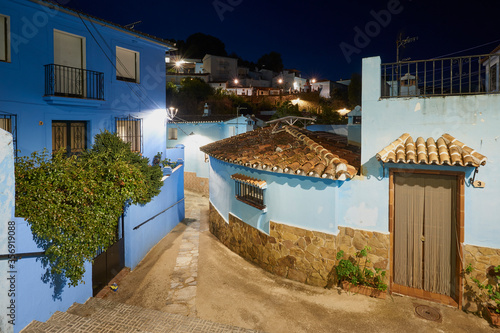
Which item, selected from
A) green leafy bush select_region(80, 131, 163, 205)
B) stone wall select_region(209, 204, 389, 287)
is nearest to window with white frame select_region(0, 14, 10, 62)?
green leafy bush select_region(80, 131, 163, 205)

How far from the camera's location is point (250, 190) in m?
10.2

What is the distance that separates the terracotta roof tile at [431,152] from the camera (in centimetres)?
624

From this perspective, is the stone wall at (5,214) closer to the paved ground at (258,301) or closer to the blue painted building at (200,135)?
the paved ground at (258,301)

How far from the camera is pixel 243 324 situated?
6555mm

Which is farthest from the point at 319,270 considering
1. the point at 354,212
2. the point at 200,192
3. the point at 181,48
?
the point at 181,48

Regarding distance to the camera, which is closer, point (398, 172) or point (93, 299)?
point (93, 299)

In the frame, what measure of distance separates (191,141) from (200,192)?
3971 millimetres

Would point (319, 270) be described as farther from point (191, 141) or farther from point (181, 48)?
point (181, 48)

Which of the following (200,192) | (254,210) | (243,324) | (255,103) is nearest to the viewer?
(243,324)

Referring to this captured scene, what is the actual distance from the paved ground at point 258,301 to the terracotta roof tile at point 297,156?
2939 mm

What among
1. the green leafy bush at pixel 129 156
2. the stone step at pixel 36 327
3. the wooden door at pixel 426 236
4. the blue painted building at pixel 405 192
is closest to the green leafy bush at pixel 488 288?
the blue painted building at pixel 405 192

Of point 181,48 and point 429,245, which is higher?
point 181,48

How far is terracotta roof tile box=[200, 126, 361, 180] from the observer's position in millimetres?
7645

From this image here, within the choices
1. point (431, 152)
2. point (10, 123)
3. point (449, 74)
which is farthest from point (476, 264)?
point (10, 123)
